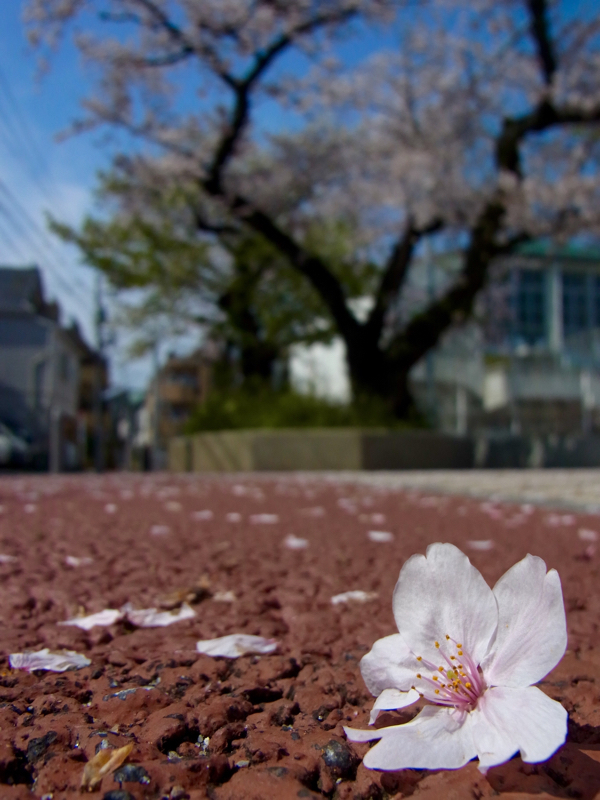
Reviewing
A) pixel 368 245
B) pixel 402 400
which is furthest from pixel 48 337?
pixel 368 245

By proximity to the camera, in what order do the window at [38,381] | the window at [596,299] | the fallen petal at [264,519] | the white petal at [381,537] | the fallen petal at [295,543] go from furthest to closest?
the window at [596,299]
the window at [38,381]
the fallen petal at [264,519]
the white petal at [381,537]
the fallen petal at [295,543]

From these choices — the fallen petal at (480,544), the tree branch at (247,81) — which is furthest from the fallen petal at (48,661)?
the tree branch at (247,81)

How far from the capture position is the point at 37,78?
36.0ft

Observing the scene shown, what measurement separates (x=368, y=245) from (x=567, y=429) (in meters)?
6.68

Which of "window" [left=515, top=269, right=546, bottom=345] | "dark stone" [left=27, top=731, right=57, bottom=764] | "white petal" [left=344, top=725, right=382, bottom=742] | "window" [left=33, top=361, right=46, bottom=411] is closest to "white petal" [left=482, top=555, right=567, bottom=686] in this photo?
"white petal" [left=344, top=725, right=382, bottom=742]

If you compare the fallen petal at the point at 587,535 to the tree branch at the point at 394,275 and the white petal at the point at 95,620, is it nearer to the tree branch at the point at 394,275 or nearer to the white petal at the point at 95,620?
the white petal at the point at 95,620

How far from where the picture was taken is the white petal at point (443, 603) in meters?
0.77

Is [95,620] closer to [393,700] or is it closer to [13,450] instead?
[393,700]

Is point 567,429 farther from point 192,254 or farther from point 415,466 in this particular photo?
point 192,254

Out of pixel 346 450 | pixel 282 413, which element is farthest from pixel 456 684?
pixel 282 413

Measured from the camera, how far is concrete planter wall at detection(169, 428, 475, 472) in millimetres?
9445

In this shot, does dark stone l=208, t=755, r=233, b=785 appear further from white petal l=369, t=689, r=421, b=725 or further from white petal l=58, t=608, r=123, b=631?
white petal l=58, t=608, r=123, b=631

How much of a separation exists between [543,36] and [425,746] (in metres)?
12.3

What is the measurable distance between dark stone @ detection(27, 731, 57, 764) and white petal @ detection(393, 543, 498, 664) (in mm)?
421
